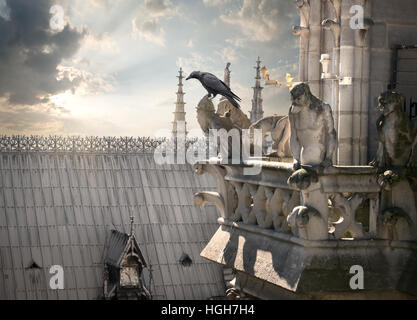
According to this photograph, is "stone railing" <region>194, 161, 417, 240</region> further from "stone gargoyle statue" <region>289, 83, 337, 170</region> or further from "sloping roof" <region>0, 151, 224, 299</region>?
"sloping roof" <region>0, 151, 224, 299</region>

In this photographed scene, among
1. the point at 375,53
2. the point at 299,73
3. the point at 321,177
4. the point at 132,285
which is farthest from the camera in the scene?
the point at 132,285

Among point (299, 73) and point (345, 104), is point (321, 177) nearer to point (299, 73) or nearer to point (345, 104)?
point (345, 104)

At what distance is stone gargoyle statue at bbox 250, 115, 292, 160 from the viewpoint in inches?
349

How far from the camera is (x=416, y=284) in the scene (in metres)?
7.42

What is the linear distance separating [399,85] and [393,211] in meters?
1.48

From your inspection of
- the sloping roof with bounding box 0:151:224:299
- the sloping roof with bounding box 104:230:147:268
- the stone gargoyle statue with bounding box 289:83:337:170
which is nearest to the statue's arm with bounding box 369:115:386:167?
the stone gargoyle statue with bounding box 289:83:337:170

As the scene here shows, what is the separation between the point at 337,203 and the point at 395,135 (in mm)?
765

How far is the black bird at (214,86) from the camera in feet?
31.5

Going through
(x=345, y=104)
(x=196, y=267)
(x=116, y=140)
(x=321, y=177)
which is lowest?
(x=196, y=267)

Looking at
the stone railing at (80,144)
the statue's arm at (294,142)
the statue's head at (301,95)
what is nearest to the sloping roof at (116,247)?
the stone railing at (80,144)

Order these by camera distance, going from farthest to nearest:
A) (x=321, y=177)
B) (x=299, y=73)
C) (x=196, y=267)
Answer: (x=196, y=267) → (x=299, y=73) → (x=321, y=177)

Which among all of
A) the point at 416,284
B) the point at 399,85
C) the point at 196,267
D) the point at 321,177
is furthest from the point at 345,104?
the point at 196,267

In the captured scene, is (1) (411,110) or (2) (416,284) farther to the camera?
(1) (411,110)

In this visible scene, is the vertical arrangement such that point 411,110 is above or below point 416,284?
above
